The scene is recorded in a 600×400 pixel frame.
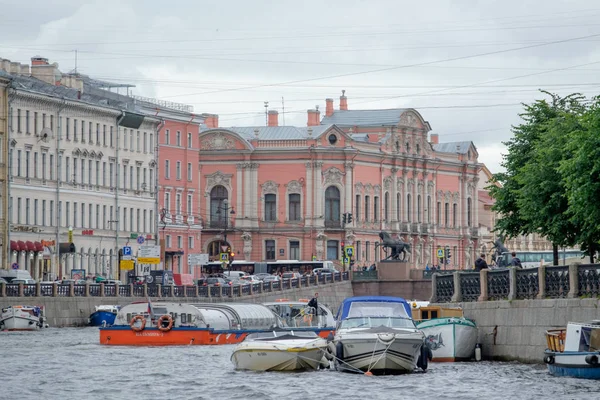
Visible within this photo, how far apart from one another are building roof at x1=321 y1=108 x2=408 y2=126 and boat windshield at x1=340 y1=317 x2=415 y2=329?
9562 centimetres

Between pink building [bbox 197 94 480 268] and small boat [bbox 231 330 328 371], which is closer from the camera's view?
small boat [bbox 231 330 328 371]

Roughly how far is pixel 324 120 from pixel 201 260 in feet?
167

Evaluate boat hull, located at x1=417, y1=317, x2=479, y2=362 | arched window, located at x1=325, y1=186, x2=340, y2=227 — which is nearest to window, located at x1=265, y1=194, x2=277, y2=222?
arched window, located at x1=325, y1=186, x2=340, y2=227

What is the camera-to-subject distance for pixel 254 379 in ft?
157

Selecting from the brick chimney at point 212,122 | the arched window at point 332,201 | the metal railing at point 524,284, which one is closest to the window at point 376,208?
the arched window at point 332,201

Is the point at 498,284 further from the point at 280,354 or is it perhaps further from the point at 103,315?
the point at 103,315

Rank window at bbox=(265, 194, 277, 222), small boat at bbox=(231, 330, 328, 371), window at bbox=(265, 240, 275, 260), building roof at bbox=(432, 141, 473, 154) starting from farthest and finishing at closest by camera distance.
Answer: building roof at bbox=(432, 141, 473, 154) < window at bbox=(265, 194, 277, 222) < window at bbox=(265, 240, 275, 260) < small boat at bbox=(231, 330, 328, 371)

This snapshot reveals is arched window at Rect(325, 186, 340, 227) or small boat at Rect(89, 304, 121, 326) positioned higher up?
arched window at Rect(325, 186, 340, 227)

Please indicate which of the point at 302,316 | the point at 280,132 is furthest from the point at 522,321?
the point at 280,132

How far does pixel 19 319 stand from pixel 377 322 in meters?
32.4

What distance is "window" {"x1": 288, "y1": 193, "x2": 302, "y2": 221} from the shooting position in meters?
138

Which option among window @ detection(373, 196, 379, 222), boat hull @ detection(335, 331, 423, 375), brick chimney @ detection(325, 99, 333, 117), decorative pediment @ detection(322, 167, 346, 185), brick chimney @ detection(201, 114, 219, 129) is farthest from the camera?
brick chimney @ detection(325, 99, 333, 117)

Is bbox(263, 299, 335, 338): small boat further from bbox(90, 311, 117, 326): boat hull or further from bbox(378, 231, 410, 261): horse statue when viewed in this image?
bbox(378, 231, 410, 261): horse statue

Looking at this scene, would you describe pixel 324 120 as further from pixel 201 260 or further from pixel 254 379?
pixel 254 379
